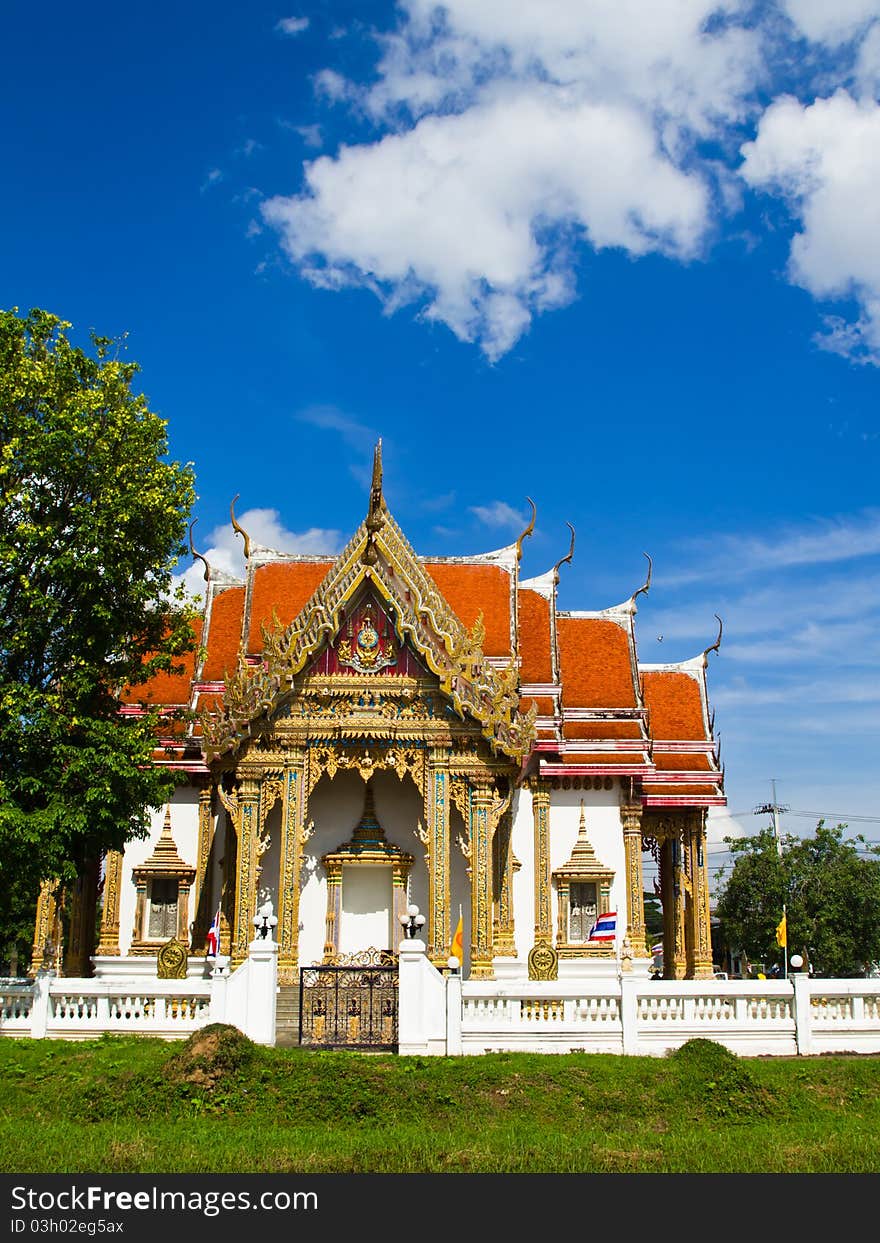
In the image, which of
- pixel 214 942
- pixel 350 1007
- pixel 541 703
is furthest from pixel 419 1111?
pixel 541 703

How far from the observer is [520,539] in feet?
82.4

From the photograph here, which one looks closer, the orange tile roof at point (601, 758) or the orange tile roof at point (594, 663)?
the orange tile roof at point (601, 758)

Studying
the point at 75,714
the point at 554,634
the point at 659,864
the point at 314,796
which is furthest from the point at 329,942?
the point at 659,864

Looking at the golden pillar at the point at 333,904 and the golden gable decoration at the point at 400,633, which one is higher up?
the golden gable decoration at the point at 400,633

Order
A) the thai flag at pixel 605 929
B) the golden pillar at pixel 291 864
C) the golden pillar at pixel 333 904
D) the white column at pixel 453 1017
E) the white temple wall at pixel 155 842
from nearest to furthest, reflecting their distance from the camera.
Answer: the white column at pixel 453 1017
the golden pillar at pixel 291 864
the golden pillar at pixel 333 904
the thai flag at pixel 605 929
the white temple wall at pixel 155 842

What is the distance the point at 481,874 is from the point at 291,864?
2989mm

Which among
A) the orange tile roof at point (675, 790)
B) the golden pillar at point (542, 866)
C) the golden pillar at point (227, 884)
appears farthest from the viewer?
the orange tile roof at point (675, 790)

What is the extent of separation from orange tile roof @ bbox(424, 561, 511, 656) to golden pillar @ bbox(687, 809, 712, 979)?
6509 mm

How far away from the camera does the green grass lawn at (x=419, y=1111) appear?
32.4ft

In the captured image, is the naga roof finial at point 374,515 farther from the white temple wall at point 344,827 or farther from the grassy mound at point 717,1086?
the grassy mound at point 717,1086

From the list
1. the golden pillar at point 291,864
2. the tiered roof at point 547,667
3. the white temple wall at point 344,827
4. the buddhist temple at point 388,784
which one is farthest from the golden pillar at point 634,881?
the golden pillar at point 291,864

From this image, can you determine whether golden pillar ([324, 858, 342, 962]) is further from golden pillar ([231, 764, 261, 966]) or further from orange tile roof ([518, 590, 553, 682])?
orange tile roof ([518, 590, 553, 682])

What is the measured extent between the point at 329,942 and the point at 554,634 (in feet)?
26.9

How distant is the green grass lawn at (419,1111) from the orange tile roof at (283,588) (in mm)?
10747
